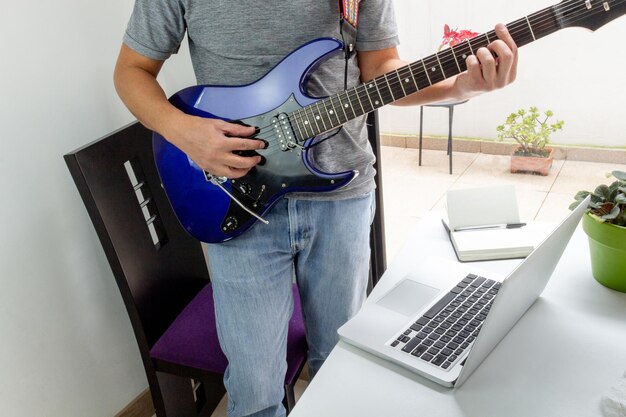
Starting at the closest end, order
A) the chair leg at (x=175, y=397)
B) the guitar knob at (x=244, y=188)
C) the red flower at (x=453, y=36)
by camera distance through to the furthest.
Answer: the guitar knob at (x=244, y=188) → the red flower at (x=453, y=36) → the chair leg at (x=175, y=397)

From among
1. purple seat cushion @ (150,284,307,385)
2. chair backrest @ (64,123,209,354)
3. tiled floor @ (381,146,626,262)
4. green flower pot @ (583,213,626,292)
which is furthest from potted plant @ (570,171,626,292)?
chair backrest @ (64,123,209,354)

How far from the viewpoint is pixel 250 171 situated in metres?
1.20

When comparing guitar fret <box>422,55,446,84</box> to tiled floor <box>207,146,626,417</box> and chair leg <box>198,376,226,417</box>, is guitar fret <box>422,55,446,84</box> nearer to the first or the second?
tiled floor <box>207,146,626,417</box>

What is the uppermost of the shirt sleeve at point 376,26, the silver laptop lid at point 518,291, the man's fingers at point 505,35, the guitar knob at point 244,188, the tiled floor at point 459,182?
the shirt sleeve at point 376,26

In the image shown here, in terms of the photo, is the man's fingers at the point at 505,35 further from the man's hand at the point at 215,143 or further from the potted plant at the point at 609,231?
the man's hand at the point at 215,143

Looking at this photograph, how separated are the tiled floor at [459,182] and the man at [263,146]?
29 cm

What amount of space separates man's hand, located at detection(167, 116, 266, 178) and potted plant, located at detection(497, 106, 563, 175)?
74 centimetres

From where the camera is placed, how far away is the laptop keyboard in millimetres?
885

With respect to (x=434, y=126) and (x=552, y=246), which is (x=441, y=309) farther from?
(x=434, y=126)

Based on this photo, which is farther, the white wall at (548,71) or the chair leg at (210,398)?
the chair leg at (210,398)

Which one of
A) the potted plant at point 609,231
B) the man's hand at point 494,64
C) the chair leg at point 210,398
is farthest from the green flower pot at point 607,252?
the chair leg at point 210,398

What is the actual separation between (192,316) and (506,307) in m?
1.04

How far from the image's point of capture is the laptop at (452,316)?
2.63ft

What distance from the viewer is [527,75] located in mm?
1440
